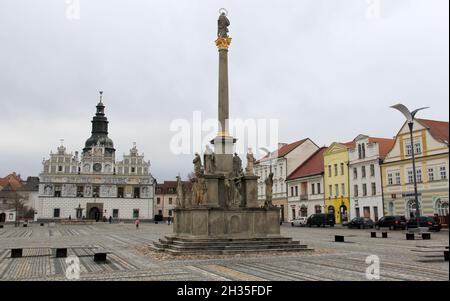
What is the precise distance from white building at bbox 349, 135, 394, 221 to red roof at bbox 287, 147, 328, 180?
21.4 feet

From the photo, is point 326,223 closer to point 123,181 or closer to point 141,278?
point 141,278

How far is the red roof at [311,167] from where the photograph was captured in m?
58.4

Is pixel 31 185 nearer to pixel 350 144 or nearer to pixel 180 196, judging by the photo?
pixel 350 144

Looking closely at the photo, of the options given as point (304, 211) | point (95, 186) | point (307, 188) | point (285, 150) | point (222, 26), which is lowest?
point (304, 211)

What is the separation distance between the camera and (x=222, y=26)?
20500mm

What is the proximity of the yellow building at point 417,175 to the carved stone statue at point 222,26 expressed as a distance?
19.2 metres

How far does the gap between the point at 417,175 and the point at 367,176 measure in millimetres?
8636

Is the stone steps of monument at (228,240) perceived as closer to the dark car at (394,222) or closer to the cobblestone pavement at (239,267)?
the cobblestone pavement at (239,267)

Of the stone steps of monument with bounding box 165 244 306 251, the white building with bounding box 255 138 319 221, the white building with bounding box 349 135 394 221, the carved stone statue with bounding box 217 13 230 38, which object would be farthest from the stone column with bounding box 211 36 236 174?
the white building with bounding box 255 138 319 221

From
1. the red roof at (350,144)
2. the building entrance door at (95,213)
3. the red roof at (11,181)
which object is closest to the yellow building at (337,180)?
the red roof at (350,144)

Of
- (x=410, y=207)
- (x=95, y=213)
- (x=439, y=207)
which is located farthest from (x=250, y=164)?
(x=95, y=213)

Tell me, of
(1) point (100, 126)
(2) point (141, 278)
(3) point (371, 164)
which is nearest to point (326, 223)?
(3) point (371, 164)

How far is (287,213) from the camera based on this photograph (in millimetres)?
64125
